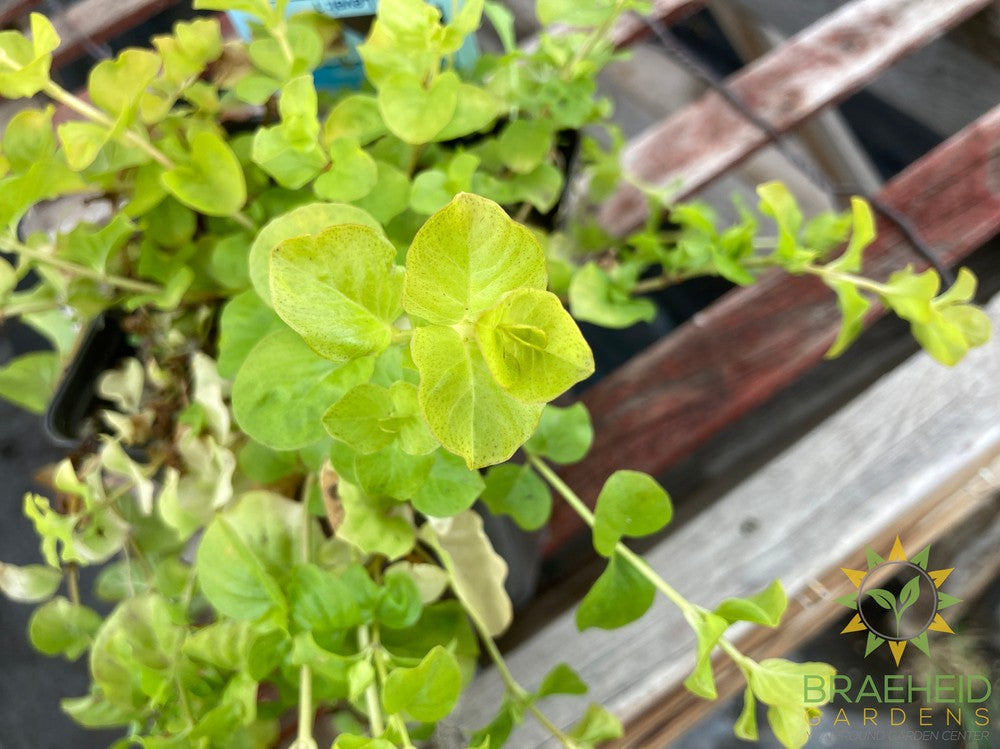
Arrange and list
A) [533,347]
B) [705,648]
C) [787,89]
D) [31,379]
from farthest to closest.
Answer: [787,89] → [31,379] → [705,648] → [533,347]

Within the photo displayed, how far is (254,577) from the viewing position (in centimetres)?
36

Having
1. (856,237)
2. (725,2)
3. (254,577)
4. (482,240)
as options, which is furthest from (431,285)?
(725,2)

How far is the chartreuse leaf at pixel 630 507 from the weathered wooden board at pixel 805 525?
214 mm

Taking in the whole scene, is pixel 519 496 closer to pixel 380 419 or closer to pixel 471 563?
pixel 471 563

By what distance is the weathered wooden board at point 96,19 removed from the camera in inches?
28.5

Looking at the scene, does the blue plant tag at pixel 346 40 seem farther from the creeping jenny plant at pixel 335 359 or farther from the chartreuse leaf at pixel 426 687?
the chartreuse leaf at pixel 426 687

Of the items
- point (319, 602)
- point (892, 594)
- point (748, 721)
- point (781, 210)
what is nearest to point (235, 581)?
point (319, 602)

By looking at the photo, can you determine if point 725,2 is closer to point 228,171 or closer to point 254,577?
point 228,171

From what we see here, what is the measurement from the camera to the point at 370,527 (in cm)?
37

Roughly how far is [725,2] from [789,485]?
575mm

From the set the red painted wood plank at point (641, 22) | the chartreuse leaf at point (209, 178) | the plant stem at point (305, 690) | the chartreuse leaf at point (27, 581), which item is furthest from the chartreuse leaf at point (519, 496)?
the red painted wood plank at point (641, 22)

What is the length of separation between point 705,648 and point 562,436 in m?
0.14

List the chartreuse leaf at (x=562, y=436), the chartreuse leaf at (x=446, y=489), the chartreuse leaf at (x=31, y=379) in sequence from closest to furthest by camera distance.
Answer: the chartreuse leaf at (x=446, y=489) → the chartreuse leaf at (x=562, y=436) → the chartreuse leaf at (x=31, y=379)

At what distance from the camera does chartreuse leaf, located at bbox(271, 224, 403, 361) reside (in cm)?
24
